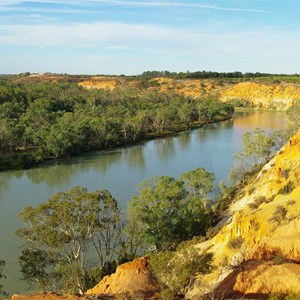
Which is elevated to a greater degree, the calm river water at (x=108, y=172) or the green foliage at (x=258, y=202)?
the green foliage at (x=258, y=202)

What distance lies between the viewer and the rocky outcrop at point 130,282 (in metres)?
14.3

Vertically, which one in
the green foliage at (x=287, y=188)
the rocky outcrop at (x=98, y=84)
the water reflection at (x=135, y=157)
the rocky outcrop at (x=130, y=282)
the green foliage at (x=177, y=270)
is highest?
the rocky outcrop at (x=98, y=84)

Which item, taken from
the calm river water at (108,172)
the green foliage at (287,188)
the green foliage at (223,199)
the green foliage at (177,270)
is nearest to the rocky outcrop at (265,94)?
the calm river water at (108,172)

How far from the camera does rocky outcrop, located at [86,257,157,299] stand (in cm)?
1427

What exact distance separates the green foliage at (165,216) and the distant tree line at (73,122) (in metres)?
24.7

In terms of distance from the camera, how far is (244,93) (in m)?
112

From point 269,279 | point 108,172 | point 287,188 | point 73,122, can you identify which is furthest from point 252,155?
point 73,122

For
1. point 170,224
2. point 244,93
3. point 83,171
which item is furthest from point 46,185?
point 244,93

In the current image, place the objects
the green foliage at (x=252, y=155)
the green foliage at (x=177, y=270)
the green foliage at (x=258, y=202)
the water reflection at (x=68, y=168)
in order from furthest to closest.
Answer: the water reflection at (x=68, y=168), the green foliage at (x=252, y=155), the green foliage at (x=258, y=202), the green foliage at (x=177, y=270)

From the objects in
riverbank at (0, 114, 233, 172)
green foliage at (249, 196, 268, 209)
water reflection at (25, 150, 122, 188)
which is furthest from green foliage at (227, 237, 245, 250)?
riverbank at (0, 114, 233, 172)

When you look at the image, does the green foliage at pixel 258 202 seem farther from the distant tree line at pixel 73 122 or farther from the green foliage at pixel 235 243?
the distant tree line at pixel 73 122

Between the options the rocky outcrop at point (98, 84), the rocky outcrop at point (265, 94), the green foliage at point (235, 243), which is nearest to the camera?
the green foliage at point (235, 243)

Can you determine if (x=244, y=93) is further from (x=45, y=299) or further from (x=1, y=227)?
(x=45, y=299)

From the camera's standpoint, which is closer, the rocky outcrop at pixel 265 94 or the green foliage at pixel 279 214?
the green foliage at pixel 279 214
